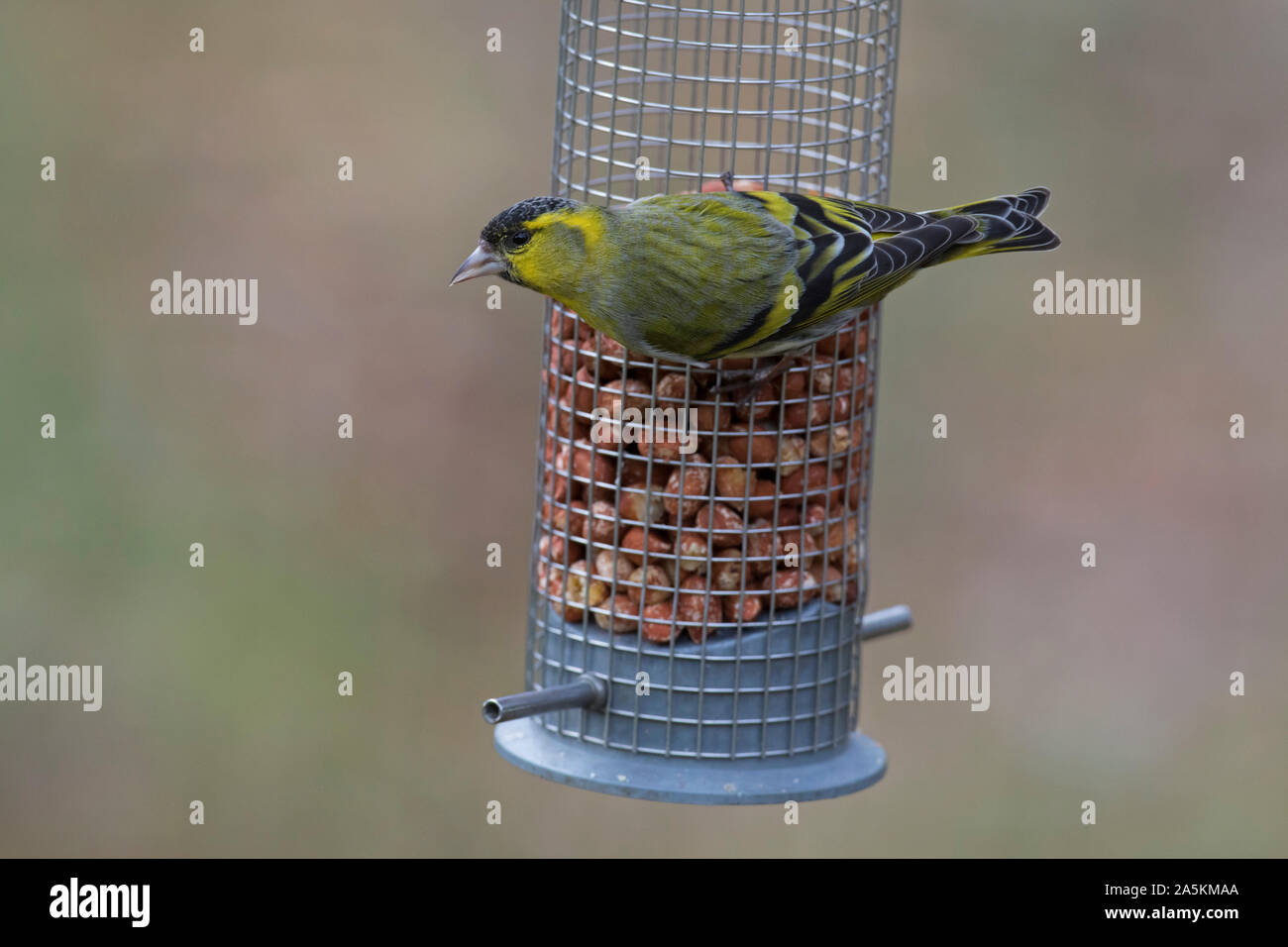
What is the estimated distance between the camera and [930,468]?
35.8 feet

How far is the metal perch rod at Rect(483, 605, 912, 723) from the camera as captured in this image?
19.1 ft

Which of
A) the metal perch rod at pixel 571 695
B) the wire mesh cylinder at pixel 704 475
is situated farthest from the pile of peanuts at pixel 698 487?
the metal perch rod at pixel 571 695

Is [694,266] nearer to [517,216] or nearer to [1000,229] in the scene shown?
[517,216]

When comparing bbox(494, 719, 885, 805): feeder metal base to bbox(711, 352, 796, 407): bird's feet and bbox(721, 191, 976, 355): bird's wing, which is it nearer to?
bbox(711, 352, 796, 407): bird's feet

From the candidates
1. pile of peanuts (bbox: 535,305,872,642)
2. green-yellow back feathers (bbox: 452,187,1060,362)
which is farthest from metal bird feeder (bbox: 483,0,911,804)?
green-yellow back feathers (bbox: 452,187,1060,362)

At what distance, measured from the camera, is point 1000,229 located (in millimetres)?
6285

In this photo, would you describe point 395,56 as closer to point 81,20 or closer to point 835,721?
point 81,20

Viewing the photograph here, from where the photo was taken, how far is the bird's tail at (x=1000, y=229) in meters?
6.29

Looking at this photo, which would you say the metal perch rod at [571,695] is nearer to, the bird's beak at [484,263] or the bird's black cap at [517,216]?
the bird's beak at [484,263]

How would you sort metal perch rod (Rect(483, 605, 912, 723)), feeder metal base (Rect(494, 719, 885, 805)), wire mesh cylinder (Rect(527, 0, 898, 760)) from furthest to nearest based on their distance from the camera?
wire mesh cylinder (Rect(527, 0, 898, 760)) → feeder metal base (Rect(494, 719, 885, 805)) → metal perch rod (Rect(483, 605, 912, 723))

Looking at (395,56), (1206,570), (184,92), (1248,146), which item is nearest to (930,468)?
(1206,570)

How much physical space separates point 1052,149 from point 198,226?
477cm

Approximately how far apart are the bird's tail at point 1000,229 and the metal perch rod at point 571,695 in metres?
1.34

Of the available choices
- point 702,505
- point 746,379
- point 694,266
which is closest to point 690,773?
point 702,505
